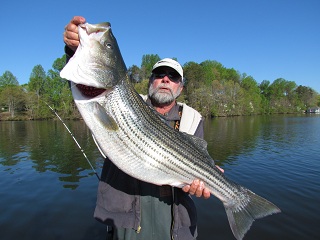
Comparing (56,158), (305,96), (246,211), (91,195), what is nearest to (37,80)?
(56,158)

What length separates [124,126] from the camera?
10.4 feet

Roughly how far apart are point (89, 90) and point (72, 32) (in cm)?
82

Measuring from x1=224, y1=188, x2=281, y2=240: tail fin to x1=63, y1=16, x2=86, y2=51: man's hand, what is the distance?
3495 mm

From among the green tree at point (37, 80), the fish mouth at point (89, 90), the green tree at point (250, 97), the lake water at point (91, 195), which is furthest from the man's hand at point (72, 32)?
the green tree at point (250, 97)

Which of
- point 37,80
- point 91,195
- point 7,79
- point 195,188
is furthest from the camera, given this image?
point 7,79

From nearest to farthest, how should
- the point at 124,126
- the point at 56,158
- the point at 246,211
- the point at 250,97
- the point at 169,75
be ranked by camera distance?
1. the point at 124,126
2. the point at 246,211
3. the point at 169,75
4. the point at 56,158
5. the point at 250,97

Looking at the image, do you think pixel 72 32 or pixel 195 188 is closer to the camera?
pixel 72 32

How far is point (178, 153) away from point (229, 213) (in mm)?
1436

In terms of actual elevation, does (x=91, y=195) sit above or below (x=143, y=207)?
below

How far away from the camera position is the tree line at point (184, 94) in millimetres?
73938

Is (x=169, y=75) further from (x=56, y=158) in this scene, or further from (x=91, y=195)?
(x=56, y=158)

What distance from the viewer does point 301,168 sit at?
51.0 ft

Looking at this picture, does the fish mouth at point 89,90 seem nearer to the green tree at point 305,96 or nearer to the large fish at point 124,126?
the large fish at point 124,126

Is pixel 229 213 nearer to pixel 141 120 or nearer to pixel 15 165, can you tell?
pixel 141 120
